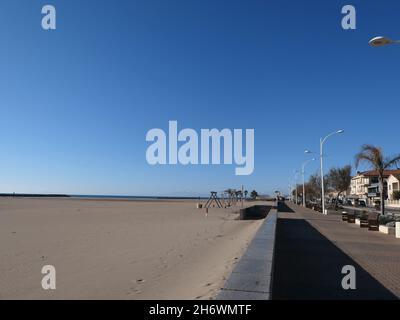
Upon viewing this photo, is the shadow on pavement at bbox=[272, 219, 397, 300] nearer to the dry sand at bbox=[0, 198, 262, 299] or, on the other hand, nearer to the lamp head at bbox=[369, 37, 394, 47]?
the dry sand at bbox=[0, 198, 262, 299]

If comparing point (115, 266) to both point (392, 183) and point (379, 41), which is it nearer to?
point (379, 41)

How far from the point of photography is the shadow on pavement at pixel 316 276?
23.7 feet

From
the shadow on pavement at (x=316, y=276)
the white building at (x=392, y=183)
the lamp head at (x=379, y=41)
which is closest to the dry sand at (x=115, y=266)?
the shadow on pavement at (x=316, y=276)

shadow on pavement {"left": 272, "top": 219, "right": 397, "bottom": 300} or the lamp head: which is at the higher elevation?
the lamp head

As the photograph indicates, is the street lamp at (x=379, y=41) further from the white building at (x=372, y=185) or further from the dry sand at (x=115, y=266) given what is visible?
the white building at (x=372, y=185)

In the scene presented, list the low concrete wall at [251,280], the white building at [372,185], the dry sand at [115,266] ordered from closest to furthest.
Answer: the low concrete wall at [251,280], the dry sand at [115,266], the white building at [372,185]

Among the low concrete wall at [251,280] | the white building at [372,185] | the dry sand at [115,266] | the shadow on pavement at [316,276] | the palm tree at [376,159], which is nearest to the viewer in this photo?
the low concrete wall at [251,280]

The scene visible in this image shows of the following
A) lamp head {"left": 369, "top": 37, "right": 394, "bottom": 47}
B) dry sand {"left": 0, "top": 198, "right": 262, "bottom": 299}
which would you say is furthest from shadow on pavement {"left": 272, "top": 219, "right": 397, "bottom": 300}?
lamp head {"left": 369, "top": 37, "right": 394, "bottom": 47}

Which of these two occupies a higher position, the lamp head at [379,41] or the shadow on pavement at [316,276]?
the lamp head at [379,41]

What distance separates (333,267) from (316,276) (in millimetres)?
1256

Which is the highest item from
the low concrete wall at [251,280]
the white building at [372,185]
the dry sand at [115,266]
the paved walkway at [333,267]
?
the white building at [372,185]

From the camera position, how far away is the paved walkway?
738 cm

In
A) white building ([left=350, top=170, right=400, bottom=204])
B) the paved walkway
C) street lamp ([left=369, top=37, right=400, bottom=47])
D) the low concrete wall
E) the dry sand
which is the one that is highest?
street lamp ([left=369, top=37, right=400, bottom=47])

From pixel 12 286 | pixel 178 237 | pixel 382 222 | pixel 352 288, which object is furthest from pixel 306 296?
pixel 382 222
